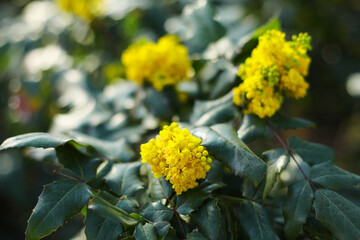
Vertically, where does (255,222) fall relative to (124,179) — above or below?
below

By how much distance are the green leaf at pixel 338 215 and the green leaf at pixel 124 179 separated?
562 mm

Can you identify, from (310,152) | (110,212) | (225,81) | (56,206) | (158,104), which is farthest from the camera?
(158,104)

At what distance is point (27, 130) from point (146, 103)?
1.48 m

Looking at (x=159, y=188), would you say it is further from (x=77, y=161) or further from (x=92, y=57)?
(x=92, y=57)

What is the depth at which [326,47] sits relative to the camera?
2742mm

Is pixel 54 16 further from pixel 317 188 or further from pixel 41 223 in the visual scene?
pixel 317 188

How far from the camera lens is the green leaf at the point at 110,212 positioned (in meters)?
0.85

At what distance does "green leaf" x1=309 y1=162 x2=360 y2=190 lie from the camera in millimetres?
1006

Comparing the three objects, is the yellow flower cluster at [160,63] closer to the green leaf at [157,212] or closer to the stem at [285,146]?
the stem at [285,146]

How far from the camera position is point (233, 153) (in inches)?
37.8

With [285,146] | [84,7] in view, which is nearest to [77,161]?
[285,146]

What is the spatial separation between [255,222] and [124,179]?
457mm

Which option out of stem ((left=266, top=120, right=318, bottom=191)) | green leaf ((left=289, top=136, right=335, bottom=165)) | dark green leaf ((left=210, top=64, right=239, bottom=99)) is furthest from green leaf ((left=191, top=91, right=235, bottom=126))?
green leaf ((left=289, top=136, right=335, bottom=165))

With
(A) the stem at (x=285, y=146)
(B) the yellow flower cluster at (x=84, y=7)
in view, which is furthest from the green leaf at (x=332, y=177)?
(B) the yellow flower cluster at (x=84, y=7)
